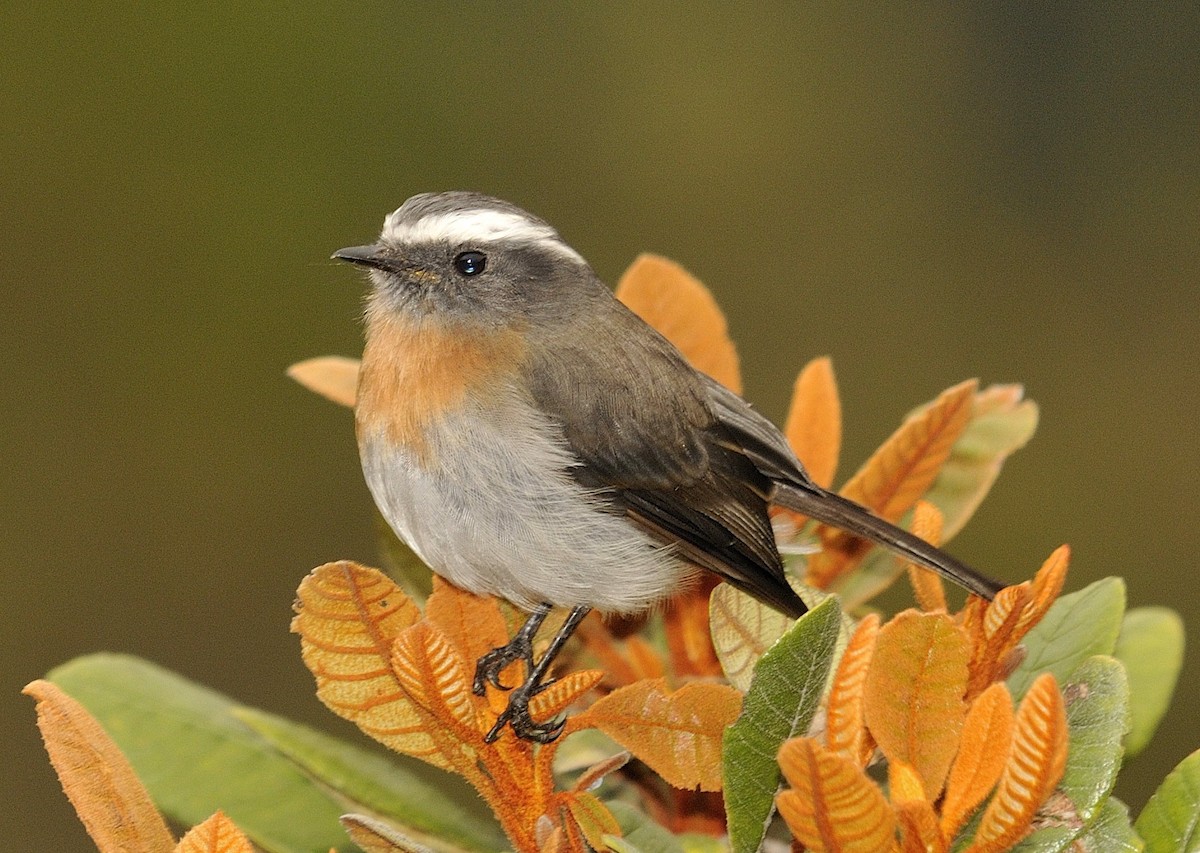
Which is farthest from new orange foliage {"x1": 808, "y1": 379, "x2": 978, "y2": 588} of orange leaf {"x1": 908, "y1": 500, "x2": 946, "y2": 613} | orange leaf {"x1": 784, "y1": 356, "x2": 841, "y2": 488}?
orange leaf {"x1": 908, "y1": 500, "x2": 946, "y2": 613}

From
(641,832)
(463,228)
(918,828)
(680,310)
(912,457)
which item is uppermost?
(463,228)

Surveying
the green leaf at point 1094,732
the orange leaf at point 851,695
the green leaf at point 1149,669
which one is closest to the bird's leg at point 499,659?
the orange leaf at point 851,695

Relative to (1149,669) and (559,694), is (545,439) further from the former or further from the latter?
(1149,669)

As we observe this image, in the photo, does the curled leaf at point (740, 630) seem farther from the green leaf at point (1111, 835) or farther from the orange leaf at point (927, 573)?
the green leaf at point (1111, 835)

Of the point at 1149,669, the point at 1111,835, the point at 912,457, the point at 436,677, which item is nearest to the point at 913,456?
the point at 912,457

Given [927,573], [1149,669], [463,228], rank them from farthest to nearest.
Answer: [463,228] → [1149,669] → [927,573]

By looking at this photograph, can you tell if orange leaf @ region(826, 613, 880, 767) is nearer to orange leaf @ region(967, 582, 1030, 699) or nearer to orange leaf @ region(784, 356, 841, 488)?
orange leaf @ region(967, 582, 1030, 699)

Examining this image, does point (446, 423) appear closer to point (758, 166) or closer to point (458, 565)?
point (458, 565)

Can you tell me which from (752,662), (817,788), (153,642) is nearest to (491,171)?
(153,642)
